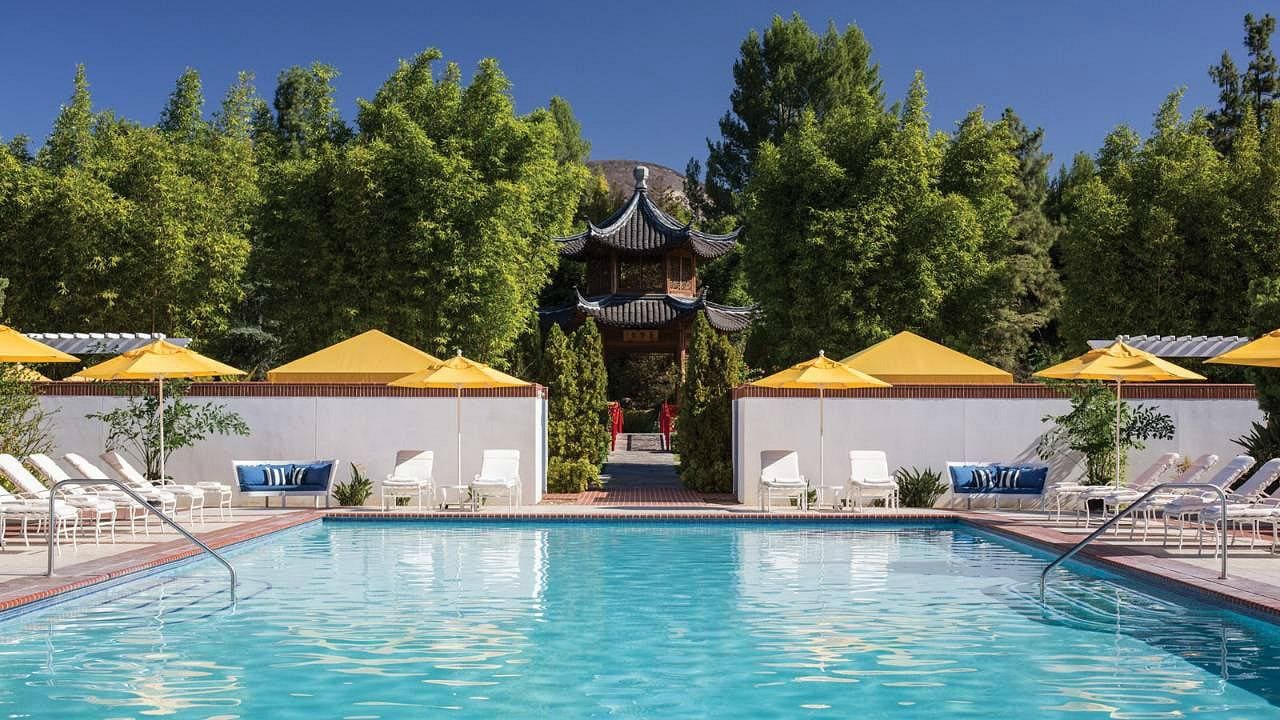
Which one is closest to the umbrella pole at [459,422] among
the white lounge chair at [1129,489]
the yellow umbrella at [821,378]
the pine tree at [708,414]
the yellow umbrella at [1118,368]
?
the pine tree at [708,414]

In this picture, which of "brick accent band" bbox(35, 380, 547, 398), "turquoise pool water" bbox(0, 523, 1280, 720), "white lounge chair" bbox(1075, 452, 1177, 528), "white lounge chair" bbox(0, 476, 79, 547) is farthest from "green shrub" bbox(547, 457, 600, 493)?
"white lounge chair" bbox(0, 476, 79, 547)

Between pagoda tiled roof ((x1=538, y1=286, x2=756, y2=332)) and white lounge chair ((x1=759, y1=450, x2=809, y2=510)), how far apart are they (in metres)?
21.0

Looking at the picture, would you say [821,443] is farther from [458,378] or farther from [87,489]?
[87,489]

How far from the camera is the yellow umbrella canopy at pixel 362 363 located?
16.9m

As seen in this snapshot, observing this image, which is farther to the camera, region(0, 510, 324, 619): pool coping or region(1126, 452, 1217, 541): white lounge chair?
region(1126, 452, 1217, 541): white lounge chair

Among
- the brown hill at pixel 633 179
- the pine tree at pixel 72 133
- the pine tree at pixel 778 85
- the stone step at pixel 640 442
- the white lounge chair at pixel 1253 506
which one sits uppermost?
the brown hill at pixel 633 179

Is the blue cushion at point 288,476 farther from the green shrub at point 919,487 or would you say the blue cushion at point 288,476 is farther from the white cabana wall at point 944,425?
the green shrub at point 919,487

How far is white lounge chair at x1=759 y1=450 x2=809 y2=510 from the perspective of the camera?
15.9 m

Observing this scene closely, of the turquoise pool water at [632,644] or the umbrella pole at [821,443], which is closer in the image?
the turquoise pool water at [632,644]

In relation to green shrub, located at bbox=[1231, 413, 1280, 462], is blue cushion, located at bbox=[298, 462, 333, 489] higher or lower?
lower

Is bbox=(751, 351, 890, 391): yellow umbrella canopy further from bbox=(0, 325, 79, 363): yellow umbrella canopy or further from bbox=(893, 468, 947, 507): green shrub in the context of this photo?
bbox=(0, 325, 79, 363): yellow umbrella canopy

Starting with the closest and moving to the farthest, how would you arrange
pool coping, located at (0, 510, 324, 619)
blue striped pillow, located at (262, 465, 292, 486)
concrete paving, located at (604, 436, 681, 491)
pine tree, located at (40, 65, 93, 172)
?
pool coping, located at (0, 510, 324, 619)
blue striped pillow, located at (262, 465, 292, 486)
concrete paving, located at (604, 436, 681, 491)
pine tree, located at (40, 65, 93, 172)

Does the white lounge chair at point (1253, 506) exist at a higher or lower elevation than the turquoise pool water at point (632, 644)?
higher

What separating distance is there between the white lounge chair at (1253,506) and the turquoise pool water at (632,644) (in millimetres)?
1421
